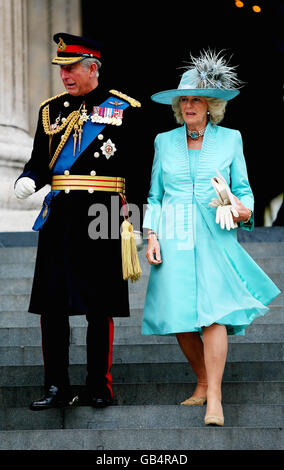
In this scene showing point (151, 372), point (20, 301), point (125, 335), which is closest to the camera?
point (151, 372)

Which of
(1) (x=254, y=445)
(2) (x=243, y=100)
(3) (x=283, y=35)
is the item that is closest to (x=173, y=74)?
(2) (x=243, y=100)

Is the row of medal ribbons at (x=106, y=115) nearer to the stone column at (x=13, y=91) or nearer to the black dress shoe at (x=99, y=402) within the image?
the black dress shoe at (x=99, y=402)

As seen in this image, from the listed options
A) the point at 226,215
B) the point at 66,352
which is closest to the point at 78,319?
the point at 66,352

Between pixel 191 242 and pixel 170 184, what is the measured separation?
1.13 feet

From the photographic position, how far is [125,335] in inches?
263

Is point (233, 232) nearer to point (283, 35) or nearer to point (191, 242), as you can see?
point (191, 242)

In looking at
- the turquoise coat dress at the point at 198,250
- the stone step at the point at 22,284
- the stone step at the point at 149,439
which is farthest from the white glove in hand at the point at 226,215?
the stone step at the point at 22,284

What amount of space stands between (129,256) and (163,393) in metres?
0.81

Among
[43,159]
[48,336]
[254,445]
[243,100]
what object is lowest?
[254,445]

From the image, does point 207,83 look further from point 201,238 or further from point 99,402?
point 99,402

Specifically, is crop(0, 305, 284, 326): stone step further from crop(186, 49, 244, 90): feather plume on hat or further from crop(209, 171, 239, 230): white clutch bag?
crop(186, 49, 244, 90): feather plume on hat

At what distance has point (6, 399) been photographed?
18.6ft

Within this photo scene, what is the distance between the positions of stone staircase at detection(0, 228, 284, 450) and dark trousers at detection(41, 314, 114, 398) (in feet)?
0.47

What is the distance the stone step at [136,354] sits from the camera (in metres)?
6.36
